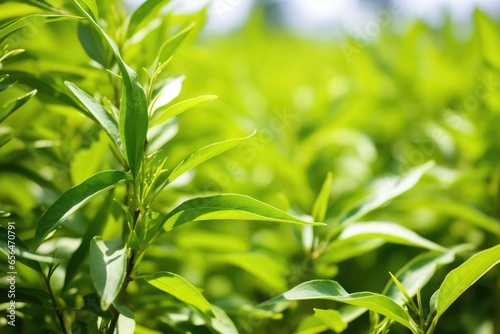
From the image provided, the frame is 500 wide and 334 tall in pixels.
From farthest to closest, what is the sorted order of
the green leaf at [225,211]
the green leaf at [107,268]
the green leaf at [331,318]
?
the green leaf at [331,318] → the green leaf at [225,211] → the green leaf at [107,268]

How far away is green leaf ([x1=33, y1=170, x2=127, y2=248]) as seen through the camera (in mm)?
760

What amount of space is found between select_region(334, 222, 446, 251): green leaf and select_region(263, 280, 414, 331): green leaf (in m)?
0.23

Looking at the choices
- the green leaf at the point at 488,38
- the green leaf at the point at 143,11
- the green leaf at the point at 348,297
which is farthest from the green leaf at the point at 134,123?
the green leaf at the point at 488,38

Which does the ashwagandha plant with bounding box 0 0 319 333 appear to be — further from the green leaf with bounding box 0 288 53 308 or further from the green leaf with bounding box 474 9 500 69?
the green leaf with bounding box 474 9 500 69

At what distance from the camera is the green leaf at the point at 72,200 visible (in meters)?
0.76

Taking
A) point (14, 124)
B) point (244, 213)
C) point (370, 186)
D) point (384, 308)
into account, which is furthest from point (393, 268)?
point (14, 124)

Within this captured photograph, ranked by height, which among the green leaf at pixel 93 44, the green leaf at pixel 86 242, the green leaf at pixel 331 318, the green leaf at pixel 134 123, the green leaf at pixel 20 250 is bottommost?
the green leaf at pixel 331 318

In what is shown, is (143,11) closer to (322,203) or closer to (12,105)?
(12,105)

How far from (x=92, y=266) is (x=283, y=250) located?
0.95 m

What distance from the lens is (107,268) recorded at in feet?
2.44

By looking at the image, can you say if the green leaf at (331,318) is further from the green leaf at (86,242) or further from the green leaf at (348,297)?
the green leaf at (86,242)

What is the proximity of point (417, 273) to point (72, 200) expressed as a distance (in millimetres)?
737

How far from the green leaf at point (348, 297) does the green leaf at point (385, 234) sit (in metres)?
0.23

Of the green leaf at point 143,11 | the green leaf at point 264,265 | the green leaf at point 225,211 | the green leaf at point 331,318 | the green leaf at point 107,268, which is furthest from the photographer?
the green leaf at point 264,265
